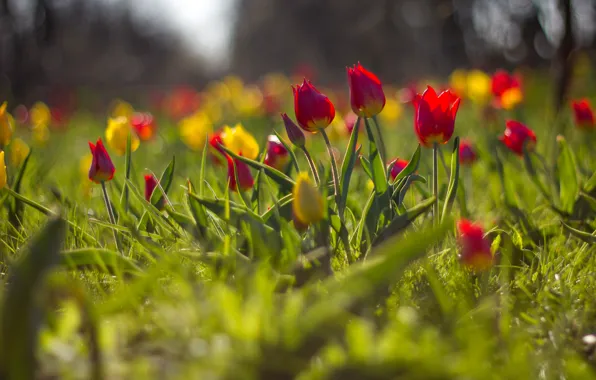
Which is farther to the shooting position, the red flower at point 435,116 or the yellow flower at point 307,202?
the red flower at point 435,116

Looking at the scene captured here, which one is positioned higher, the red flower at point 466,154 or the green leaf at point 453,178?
the green leaf at point 453,178

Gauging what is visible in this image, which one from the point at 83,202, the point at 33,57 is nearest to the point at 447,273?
the point at 83,202

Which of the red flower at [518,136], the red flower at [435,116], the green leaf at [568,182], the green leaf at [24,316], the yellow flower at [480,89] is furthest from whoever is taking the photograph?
the yellow flower at [480,89]

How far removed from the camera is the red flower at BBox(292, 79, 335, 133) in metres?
1.36

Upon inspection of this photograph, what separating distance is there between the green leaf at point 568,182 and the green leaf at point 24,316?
139 centimetres

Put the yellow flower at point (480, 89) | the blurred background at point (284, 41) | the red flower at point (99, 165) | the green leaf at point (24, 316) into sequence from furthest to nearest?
the blurred background at point (284, 41) < the yellow flower at point (480, 89) < the red flower at point (99, 165) < the green leaf at point (24, 316)

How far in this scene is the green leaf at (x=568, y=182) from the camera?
169cm

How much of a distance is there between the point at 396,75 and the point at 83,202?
13.1 metres

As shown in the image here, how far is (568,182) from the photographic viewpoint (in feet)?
5.58

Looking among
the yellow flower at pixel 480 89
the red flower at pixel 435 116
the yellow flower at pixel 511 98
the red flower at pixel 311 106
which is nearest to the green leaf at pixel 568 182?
the red flower at pixel 435 116

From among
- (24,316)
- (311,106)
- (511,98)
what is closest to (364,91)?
(311,106)

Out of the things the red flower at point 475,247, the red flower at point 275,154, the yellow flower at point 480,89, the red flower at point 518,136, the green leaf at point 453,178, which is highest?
the red flower at point 275,154

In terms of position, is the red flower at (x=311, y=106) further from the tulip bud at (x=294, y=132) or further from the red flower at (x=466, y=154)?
the red flower at (x=466, y=154)

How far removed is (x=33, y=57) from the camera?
8969 mm
